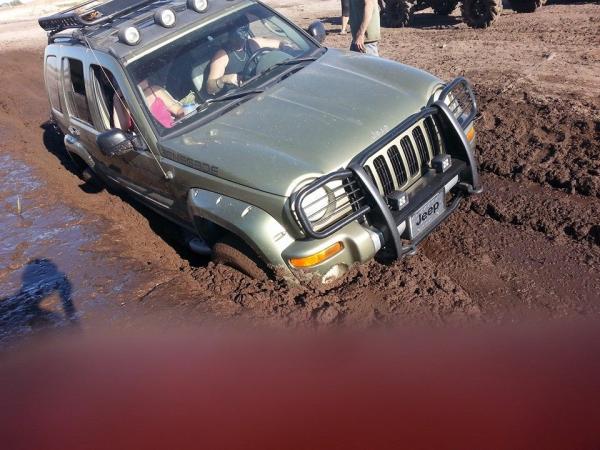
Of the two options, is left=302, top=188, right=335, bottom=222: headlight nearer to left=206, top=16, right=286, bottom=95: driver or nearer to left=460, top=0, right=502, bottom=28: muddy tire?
left=206, top=16, right=286, bottom=95: driver

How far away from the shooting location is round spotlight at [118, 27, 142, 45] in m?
4.25

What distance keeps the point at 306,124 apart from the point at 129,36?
1.67m

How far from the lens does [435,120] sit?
3984mm

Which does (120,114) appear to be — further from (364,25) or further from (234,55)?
(364,25)

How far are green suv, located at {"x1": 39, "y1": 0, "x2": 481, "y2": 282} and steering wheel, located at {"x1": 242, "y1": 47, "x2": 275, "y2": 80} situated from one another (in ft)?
0.03

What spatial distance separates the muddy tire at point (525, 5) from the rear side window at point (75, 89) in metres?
10.5

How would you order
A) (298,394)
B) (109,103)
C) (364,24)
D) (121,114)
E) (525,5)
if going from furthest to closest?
(525,5) → (364,24) → (109,103) → (121,114) → (298,394)

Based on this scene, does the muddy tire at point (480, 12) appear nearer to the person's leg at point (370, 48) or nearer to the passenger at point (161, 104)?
the person's leg at point (370, 48)

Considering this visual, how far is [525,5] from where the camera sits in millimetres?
12164

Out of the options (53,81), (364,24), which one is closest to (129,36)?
(53,81)

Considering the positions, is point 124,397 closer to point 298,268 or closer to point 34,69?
point 298,268

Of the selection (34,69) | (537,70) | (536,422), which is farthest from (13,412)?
(34,69)

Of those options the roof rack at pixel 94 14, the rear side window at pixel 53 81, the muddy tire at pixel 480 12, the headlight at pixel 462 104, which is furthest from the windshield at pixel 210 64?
the muddy tire at pixel 480 12

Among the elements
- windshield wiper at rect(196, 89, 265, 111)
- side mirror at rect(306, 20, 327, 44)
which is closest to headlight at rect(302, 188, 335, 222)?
windshield wiper at rect(196, 89, 265, 111)
